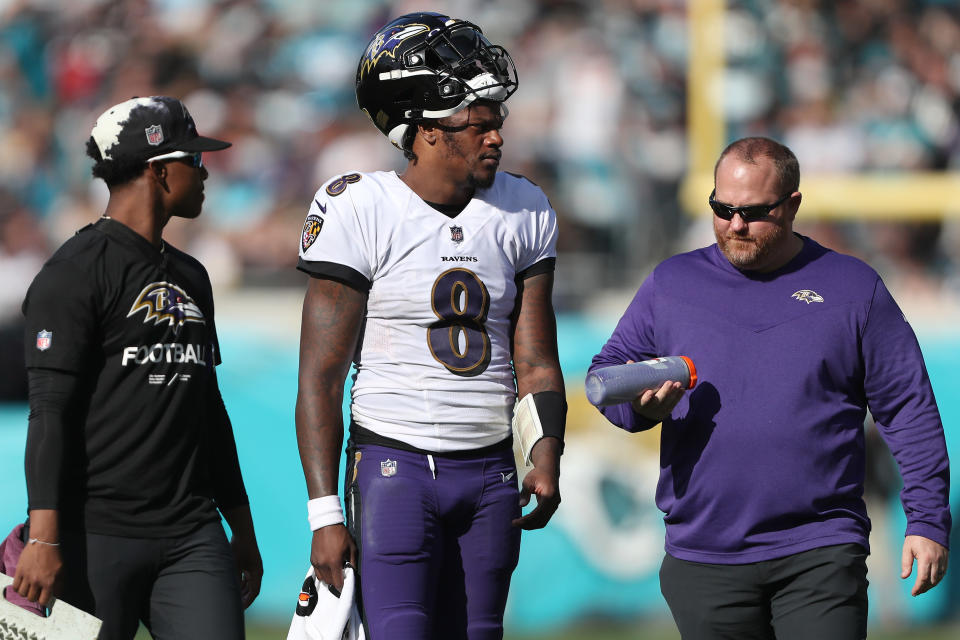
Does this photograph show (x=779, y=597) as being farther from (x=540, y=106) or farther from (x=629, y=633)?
(x=540, y=106)

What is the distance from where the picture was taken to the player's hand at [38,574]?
10.1 ft

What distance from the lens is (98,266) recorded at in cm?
324

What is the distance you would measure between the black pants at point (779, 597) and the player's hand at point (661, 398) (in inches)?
17.6

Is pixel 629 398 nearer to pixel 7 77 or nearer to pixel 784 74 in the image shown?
pixel 784 74

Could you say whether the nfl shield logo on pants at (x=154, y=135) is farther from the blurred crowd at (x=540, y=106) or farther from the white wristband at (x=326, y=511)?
the blurred crowd at (x=540, y=106)

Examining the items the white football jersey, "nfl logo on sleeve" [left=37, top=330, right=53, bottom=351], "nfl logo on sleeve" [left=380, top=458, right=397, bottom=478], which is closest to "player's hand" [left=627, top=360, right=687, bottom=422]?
the white football jersey

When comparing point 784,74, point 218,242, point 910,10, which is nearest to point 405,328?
point 218,242

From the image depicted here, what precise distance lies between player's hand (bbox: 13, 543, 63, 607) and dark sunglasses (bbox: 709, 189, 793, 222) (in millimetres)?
1882

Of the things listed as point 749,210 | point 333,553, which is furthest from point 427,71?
point 333,553

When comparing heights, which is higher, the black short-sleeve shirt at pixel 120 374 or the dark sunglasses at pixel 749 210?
the dark sunglasses at pixel 749 210

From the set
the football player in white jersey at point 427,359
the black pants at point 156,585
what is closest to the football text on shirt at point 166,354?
the football player in white jersey at point 427,359

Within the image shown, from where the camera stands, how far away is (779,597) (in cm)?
341

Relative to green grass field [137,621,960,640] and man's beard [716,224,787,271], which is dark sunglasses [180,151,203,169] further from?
green grass field [137,621,960,640]

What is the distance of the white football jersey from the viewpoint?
3.25 m
